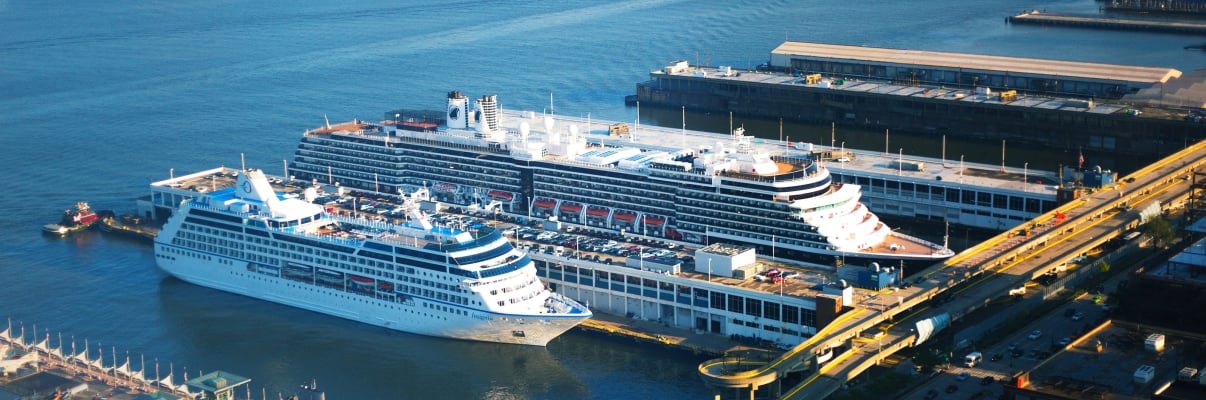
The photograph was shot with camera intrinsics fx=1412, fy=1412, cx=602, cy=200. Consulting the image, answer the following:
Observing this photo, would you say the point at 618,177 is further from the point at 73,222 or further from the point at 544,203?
the point at 73,222

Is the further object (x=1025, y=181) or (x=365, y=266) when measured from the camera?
(x=1025, y=181)

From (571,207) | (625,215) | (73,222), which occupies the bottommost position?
(73,222)

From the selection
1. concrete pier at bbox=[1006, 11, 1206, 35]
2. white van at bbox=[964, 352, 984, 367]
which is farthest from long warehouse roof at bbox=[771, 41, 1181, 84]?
white van at bbox=[964, 352, 984, 367]

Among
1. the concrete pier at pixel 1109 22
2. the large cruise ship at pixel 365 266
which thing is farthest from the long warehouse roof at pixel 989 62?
the large cruise ship at pixel 365 266

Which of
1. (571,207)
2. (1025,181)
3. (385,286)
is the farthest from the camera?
(1025,181)

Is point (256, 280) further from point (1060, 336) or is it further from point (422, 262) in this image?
point (1060, 336)

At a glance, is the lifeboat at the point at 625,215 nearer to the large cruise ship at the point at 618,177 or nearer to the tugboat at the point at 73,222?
the large cruise ship at the point at 618,177

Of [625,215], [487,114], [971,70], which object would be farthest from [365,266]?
[971,70]
